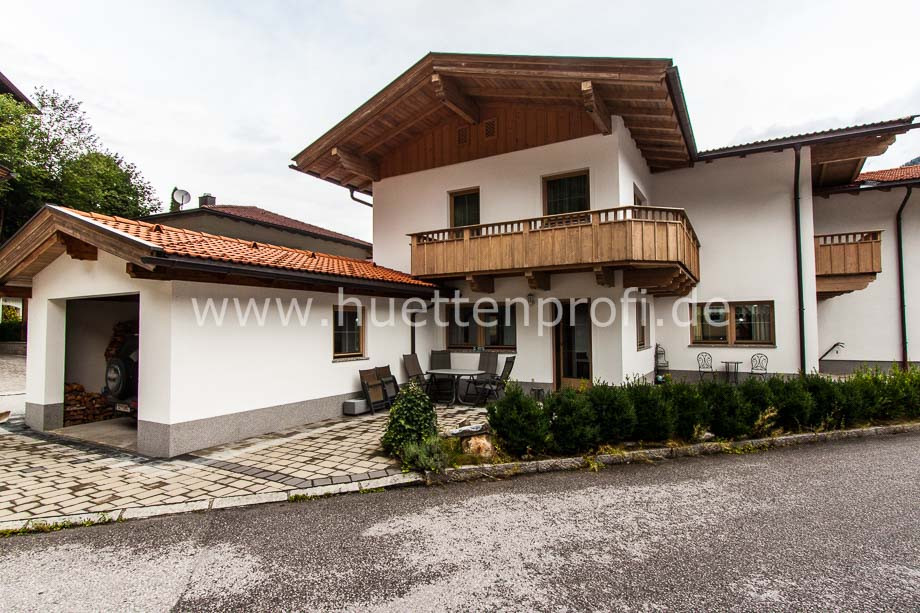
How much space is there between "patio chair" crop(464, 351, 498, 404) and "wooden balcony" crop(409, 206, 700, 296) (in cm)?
174

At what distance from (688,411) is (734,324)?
25.8 feet

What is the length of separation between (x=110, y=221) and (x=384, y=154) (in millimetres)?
8011

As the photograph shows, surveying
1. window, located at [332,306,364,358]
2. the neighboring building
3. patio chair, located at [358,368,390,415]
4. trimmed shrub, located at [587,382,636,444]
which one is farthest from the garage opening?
trimmed shrub, located at [587,382,636,444]

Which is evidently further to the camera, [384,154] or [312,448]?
[384,154]

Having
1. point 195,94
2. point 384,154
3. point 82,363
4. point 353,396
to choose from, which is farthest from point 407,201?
point 195,94

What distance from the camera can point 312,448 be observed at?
6910 mm

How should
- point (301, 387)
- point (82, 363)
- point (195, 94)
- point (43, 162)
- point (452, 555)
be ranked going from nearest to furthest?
point (452, 555), point (301, 387), point (82, 363), point (195, 94), point (43, 162)

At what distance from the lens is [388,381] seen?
10297 mm

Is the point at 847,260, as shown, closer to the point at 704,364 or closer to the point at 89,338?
the point at 704,364

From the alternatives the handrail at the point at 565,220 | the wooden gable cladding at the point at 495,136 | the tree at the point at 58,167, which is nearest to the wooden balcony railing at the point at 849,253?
the handrail at the point at 565,220

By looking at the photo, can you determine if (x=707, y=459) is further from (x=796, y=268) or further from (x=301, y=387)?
(x=796, y=268)

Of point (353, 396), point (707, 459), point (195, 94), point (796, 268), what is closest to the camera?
point (707, 459)

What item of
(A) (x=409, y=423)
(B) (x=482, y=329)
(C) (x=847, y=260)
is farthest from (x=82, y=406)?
(C) (x=847, y=260)

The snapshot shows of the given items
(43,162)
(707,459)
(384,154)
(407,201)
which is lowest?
(707,459)
